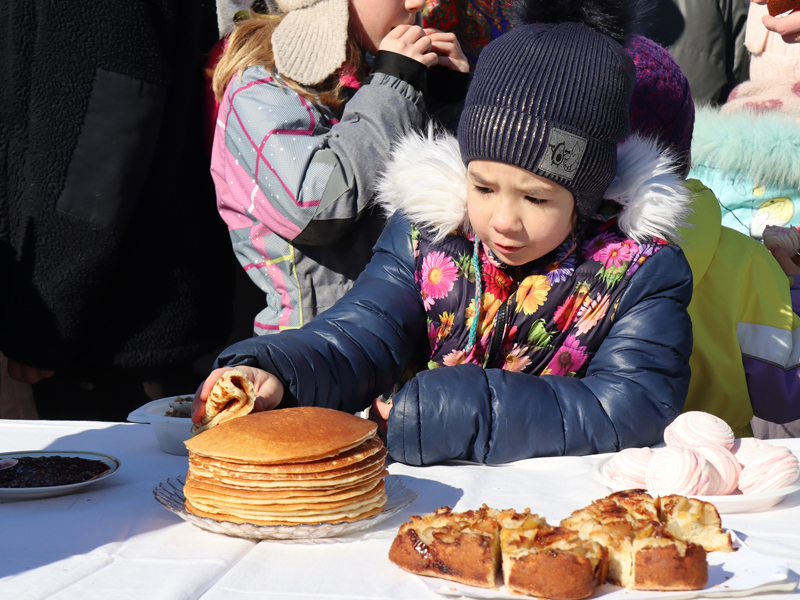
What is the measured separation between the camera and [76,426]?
1.55 metres

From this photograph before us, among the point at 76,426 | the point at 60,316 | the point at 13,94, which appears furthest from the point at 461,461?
the point at 13,94

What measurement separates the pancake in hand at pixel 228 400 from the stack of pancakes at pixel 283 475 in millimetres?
178

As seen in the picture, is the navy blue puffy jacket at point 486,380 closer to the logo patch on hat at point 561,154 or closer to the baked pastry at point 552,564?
the logo patch on hat at point 561,154

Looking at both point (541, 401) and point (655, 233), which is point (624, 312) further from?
point (541, 401)

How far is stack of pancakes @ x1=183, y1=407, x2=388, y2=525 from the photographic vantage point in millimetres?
944

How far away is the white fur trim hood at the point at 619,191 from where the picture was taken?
1.60 meters

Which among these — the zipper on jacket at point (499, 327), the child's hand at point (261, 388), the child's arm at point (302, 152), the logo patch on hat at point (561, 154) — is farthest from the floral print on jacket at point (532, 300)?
the child's hand at point (261, 388)

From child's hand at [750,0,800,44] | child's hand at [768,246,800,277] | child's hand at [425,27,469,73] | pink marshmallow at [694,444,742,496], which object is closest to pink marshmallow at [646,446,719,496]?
pink marshmallow at [694,444,742,496]

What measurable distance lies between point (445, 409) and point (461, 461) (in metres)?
0.11

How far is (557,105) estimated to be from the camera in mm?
1487

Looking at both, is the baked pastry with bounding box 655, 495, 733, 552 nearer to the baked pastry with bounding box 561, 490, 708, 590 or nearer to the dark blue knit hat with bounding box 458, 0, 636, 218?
the baked pastry with bounding box 561, 490, 708, 590

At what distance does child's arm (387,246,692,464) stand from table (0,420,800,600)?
1.9 inches

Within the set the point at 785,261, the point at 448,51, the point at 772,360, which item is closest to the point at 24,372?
the point at 448,51

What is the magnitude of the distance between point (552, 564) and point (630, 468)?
0.43 meters
